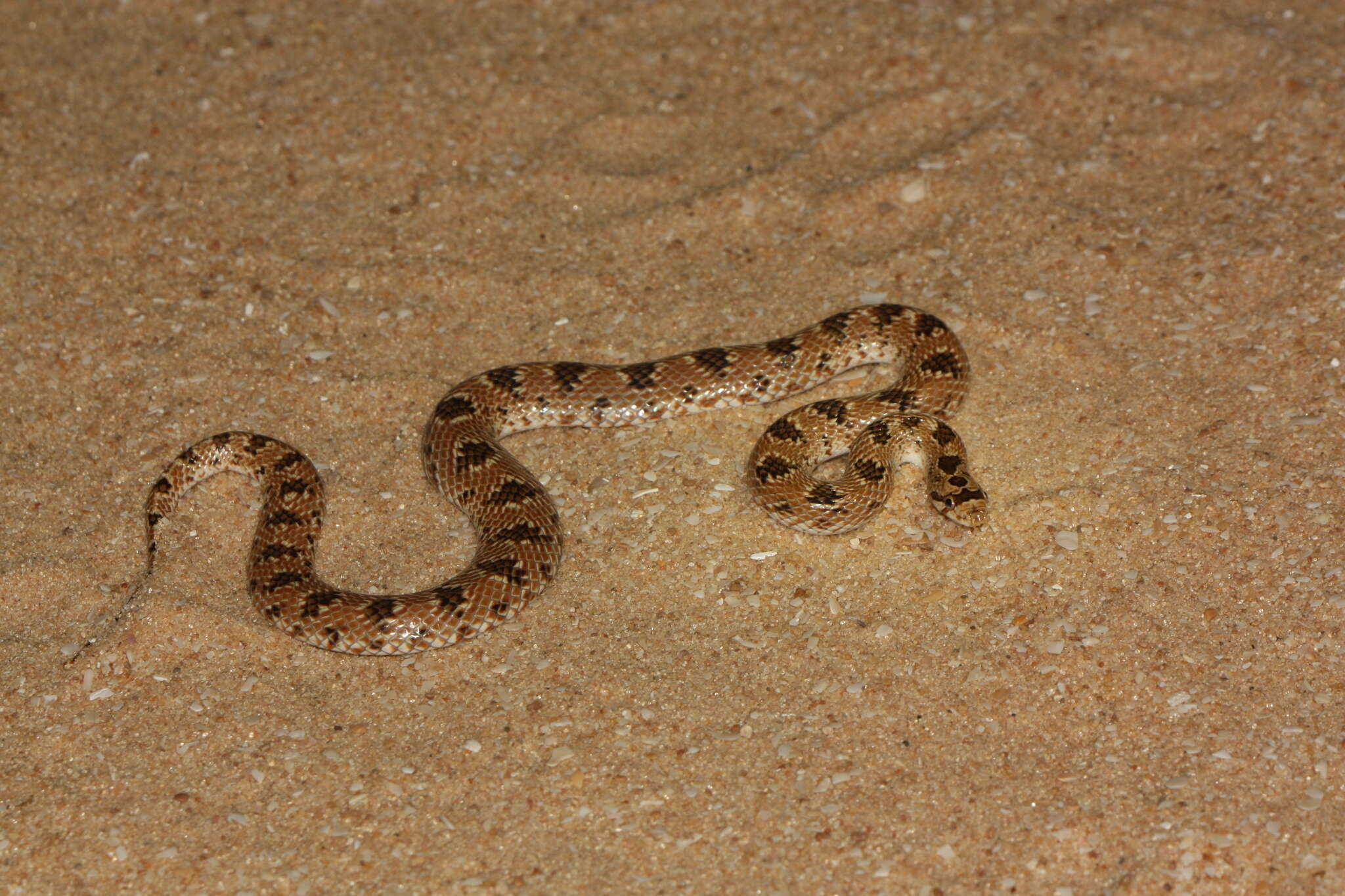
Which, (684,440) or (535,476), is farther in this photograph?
(684,440)

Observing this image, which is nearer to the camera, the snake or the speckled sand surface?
the speckled sand surface

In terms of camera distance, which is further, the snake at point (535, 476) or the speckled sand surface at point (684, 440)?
the snake at point (535, 476)

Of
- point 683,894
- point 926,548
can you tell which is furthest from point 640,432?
point 683,894

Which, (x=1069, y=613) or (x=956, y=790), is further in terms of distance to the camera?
(x=1069, y=613)

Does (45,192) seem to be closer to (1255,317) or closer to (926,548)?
(926,548)
